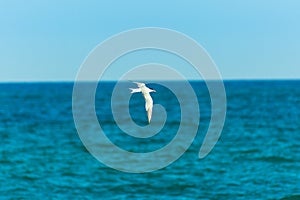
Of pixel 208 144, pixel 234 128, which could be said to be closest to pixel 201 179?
pixel 208 144

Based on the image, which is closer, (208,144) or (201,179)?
(201,179)

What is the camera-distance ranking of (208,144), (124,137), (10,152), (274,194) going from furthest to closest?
1. (124,137)
2. (208,144)
3. (10,152)
4. (274,194)

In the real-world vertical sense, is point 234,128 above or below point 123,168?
above

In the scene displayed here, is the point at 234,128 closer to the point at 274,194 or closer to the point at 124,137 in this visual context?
the point at 124,137

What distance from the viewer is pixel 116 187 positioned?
100 ft

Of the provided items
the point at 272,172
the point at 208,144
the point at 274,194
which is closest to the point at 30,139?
the point at 208,144

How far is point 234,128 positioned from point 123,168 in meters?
19.0

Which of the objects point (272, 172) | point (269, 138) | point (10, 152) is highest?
point (269, 138)

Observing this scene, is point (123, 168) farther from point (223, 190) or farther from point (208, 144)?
point (208, 144)

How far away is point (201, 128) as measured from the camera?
2125 inches

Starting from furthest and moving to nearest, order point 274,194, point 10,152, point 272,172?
point 10,152 → point 272,172 → point 274,194

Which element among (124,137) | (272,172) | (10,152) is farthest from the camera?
(124,137)

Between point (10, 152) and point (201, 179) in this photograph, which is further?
point (10, 152)

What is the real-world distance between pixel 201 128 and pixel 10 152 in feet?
58.8
